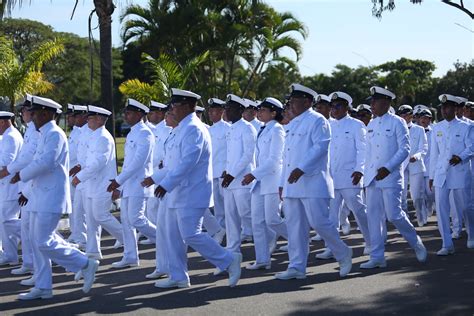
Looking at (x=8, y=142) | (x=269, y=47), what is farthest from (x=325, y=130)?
(x=269, y=47)

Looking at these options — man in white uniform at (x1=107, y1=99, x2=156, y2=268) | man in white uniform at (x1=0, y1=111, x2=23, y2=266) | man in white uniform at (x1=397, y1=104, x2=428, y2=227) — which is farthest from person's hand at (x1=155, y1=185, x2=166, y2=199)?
man in white uniform at (x1=397, y1=104, x2=428, y2=227)

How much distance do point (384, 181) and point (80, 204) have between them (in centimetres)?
444

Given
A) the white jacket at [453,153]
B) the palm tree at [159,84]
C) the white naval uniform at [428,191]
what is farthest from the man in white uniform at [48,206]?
the palm tree at [159,84]

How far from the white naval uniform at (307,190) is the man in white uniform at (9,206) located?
12.7 ft

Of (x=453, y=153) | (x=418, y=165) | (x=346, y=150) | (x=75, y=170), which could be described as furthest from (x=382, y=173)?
(x=418, y=165)

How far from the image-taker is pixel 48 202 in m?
8.58

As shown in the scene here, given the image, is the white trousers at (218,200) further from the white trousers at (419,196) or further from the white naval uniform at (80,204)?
the white trousers at (419,196)

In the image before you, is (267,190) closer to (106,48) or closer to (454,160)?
(454,160)

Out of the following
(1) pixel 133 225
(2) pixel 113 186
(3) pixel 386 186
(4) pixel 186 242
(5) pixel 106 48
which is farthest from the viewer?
(5) pixel 106 48

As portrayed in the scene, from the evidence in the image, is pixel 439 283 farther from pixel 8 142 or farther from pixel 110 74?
pixel 110 74

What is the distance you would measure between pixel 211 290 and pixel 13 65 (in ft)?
45.5

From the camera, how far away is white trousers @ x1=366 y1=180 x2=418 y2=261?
10094mm

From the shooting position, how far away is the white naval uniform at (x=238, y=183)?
1088cm

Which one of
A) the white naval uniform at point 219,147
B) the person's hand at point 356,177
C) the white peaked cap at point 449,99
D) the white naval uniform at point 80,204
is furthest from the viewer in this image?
the white naval uniform at point 219,147
